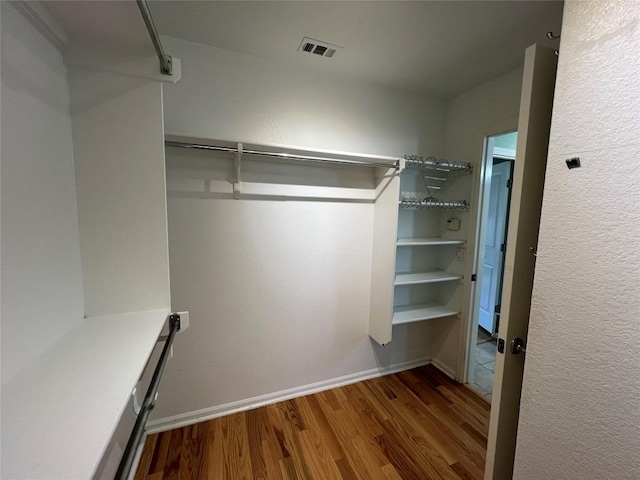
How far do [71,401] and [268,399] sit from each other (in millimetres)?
1687

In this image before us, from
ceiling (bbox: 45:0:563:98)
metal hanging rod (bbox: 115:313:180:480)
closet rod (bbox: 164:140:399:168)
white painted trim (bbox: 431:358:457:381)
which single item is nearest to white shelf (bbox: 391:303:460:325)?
white painted trim (bbox: 431:358:457:381)

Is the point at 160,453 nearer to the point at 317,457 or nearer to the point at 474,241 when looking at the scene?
the point at 317,457

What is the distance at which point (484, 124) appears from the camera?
2.09m

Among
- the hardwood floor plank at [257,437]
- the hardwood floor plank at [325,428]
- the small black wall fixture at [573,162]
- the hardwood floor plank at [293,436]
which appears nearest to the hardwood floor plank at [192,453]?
the hardwood floor plank at [257,437]

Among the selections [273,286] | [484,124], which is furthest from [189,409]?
[484,124]

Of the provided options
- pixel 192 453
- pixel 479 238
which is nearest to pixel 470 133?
pixel 479 238

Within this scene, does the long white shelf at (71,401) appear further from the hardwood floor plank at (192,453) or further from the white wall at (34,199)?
the hardwood floor plank at (192,453)

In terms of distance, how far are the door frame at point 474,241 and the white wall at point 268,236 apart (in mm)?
457

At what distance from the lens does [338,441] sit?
172cm

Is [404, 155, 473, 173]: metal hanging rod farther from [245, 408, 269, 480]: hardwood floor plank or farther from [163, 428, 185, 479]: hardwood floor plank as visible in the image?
[163, 428, 185, 479]: hardwood floor plank

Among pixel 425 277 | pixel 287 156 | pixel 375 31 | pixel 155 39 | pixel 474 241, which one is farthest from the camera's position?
pixel 425 277

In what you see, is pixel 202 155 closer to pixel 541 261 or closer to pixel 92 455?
pixel 92 455

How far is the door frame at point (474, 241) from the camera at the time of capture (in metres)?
2.10

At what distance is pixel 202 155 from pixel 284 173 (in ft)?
1.82
